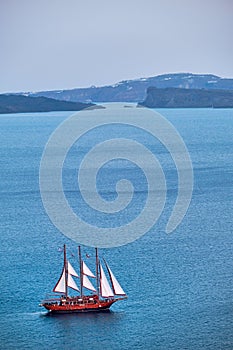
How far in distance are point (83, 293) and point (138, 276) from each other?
2314 mm

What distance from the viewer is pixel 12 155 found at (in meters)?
78.4

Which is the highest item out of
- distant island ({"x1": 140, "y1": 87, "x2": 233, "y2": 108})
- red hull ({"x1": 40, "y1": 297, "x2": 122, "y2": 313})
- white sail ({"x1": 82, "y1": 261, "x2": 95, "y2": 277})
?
distant island ({"x1": 140, "y1": 87, "x2": 233, "y2": 108})

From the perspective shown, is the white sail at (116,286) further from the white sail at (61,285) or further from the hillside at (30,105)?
the hillside at (30,105)

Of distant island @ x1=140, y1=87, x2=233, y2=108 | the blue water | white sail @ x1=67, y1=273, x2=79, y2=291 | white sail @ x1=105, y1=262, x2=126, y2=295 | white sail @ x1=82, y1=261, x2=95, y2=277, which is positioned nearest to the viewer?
the blue water

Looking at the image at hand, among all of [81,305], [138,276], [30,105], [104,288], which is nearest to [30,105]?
[30,105]

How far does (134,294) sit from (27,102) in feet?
466

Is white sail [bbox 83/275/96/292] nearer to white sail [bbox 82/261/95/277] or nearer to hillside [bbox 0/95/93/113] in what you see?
white sail [bbox 82/261/95/277]

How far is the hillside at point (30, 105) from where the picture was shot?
555 ft

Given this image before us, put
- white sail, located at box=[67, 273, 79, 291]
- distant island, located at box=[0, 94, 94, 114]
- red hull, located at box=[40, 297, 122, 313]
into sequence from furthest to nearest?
distant island, located at box=[0, 94, 94, 114]
white sail, located at box=[67, 273, 79, 291]
red hull, located at box=[40, 297, 122, 313]

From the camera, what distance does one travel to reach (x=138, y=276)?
35.3 meters

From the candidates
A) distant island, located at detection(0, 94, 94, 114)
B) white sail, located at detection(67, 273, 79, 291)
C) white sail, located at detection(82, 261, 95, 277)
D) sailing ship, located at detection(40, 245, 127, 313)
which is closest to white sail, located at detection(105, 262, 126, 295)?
sailing ship, located at detection(40, 245, 127, 313)

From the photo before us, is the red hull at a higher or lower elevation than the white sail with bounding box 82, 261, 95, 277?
lower

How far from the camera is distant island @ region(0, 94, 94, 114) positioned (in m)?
169

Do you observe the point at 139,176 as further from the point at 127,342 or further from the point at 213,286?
the point at 127,342
